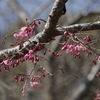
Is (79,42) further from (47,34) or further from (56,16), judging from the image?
(47,34)

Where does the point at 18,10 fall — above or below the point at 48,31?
above

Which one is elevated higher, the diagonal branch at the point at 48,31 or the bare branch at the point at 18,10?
the bare branch at the point at 18,10

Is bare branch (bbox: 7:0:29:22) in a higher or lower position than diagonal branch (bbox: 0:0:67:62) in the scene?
higher

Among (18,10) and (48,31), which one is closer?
(48,31)

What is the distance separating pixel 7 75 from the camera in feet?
33.8

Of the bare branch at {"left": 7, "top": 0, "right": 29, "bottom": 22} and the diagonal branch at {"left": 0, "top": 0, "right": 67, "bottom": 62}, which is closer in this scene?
the diagonal branch at {"left": 0, "top": 0, "right": 67, "bottom": 62}

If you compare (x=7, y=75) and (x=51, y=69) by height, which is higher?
(x=7, y=75)

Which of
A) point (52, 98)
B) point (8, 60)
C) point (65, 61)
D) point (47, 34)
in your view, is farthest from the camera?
point (65, 61)

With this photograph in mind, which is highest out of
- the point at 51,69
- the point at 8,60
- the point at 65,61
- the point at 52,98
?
the point at 65,61

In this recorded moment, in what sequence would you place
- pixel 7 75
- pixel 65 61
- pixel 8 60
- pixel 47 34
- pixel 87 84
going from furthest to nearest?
pixel 7 75, pixel 65 61, pixel 87 84, pixel 47 34, pixel 8 60

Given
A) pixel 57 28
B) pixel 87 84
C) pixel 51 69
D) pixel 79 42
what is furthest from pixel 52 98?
pixel 79 42

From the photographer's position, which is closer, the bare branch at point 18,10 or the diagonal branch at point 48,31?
the diagonal branch at point 48,31

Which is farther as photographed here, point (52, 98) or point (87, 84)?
point (52, 98)

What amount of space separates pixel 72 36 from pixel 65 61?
721cm
